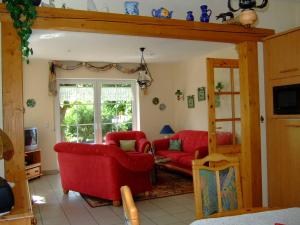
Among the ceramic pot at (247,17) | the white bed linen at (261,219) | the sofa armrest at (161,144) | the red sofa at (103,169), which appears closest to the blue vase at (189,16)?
the ceramic pot at (247,17)

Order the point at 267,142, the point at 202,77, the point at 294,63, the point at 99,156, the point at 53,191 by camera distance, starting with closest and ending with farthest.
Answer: the point at 294,63 < the point at 267,142 < the point at 99,156 < the point at 53,191 < the point at 202,77

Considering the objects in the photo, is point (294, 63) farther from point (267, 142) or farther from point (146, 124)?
point (146, 124)

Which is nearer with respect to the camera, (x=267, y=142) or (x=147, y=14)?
(x=147, y=14)

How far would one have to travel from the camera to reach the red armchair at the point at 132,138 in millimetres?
6374

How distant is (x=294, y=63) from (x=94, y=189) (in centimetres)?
313

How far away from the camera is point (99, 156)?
414 centimetres

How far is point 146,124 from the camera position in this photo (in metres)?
7.41

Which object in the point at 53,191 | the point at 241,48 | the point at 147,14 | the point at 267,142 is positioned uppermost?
the point at 147,14

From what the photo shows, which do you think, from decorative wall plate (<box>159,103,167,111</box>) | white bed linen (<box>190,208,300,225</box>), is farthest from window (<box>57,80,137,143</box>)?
white bed linen (<box>190,208,300,225</box>)

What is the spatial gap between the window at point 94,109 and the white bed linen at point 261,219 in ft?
18.8

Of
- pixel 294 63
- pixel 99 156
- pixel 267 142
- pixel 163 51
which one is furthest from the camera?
pixel 163 51

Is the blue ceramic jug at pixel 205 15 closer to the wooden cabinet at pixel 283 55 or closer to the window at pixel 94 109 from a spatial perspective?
the wooden cabinet at pixel 283 55

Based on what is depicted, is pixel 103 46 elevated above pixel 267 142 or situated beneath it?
elevated above

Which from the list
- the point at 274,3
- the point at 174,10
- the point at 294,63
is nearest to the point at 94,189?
the point at 174,10
